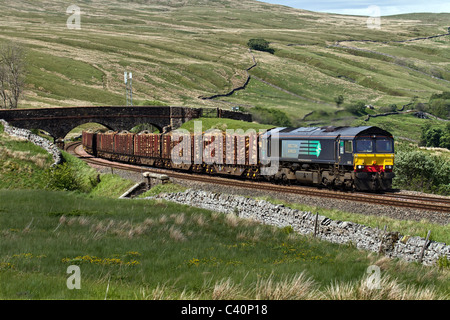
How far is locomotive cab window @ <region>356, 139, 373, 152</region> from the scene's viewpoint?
29.1 meters

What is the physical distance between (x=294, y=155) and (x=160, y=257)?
21569 millimetres

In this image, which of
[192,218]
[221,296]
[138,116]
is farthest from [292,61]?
[221,296]

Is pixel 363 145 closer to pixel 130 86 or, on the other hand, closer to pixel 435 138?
pixel 130 86

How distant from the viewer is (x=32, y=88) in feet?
392

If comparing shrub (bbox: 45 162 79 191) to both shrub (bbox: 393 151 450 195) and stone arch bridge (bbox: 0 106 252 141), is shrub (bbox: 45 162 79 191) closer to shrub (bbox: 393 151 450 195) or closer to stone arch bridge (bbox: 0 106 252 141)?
stone arch bridge (bbox: 0 106 252 141)

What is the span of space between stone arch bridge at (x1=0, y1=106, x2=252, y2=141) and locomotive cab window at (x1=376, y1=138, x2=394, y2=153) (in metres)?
49.7

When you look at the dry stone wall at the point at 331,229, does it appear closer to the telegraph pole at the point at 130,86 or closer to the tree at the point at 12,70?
the telegraph pole at the point at 130,86

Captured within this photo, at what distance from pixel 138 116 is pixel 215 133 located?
42415 millimetres

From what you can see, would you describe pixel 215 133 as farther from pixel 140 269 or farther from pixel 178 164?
pixel 140 269

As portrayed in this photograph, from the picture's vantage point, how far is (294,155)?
33.2 meters

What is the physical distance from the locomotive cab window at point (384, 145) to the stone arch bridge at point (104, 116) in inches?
1956

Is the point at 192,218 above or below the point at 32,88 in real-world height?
below

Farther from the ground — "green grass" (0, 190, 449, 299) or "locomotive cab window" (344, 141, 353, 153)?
"locomotive cab window" (344, 141, 353, 153)

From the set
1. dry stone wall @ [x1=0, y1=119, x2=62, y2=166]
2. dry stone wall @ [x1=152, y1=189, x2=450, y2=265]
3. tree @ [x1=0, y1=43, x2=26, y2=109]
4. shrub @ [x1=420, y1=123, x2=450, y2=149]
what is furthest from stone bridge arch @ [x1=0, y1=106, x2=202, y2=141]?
shrub @ [x1=420, y1=123, x2=450, y2=149]
